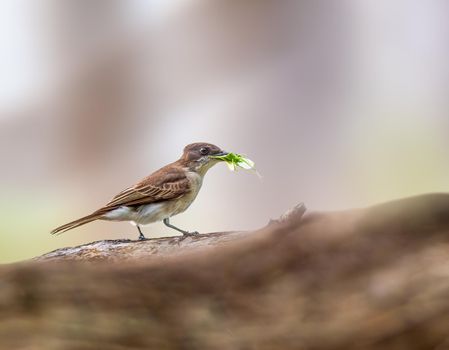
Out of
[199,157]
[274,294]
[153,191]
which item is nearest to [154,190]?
[153,191]

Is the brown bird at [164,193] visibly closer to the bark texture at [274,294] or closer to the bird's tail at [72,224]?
the bird's tail at [72,224]

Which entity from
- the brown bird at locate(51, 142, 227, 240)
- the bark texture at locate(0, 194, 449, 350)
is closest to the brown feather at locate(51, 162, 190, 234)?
the brown bird at locate(51, 142, 227, 240)

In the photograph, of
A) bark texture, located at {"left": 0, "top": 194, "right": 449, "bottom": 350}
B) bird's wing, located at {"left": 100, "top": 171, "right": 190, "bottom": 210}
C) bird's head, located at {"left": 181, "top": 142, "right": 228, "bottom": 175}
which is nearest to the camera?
bark texture, located at {"left": 0, "top": 194, "right": 449, "bottom": 350}

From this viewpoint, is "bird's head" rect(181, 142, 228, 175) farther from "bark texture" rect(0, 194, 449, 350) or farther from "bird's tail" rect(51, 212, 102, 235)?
"bark texture" rect(0, 194, 449, 350)

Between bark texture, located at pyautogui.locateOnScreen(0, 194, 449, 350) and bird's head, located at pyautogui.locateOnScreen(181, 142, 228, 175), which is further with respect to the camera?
bird's head, located at pyautogui.locateOnScreen(181, 142, 228, 175)

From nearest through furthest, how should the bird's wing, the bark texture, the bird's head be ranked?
1. the bark texture
2. the bird's wing
3. the bird's head

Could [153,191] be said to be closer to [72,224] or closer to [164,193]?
[164,193]

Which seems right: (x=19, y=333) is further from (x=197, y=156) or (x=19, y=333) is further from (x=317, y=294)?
(x=197, y=156)
